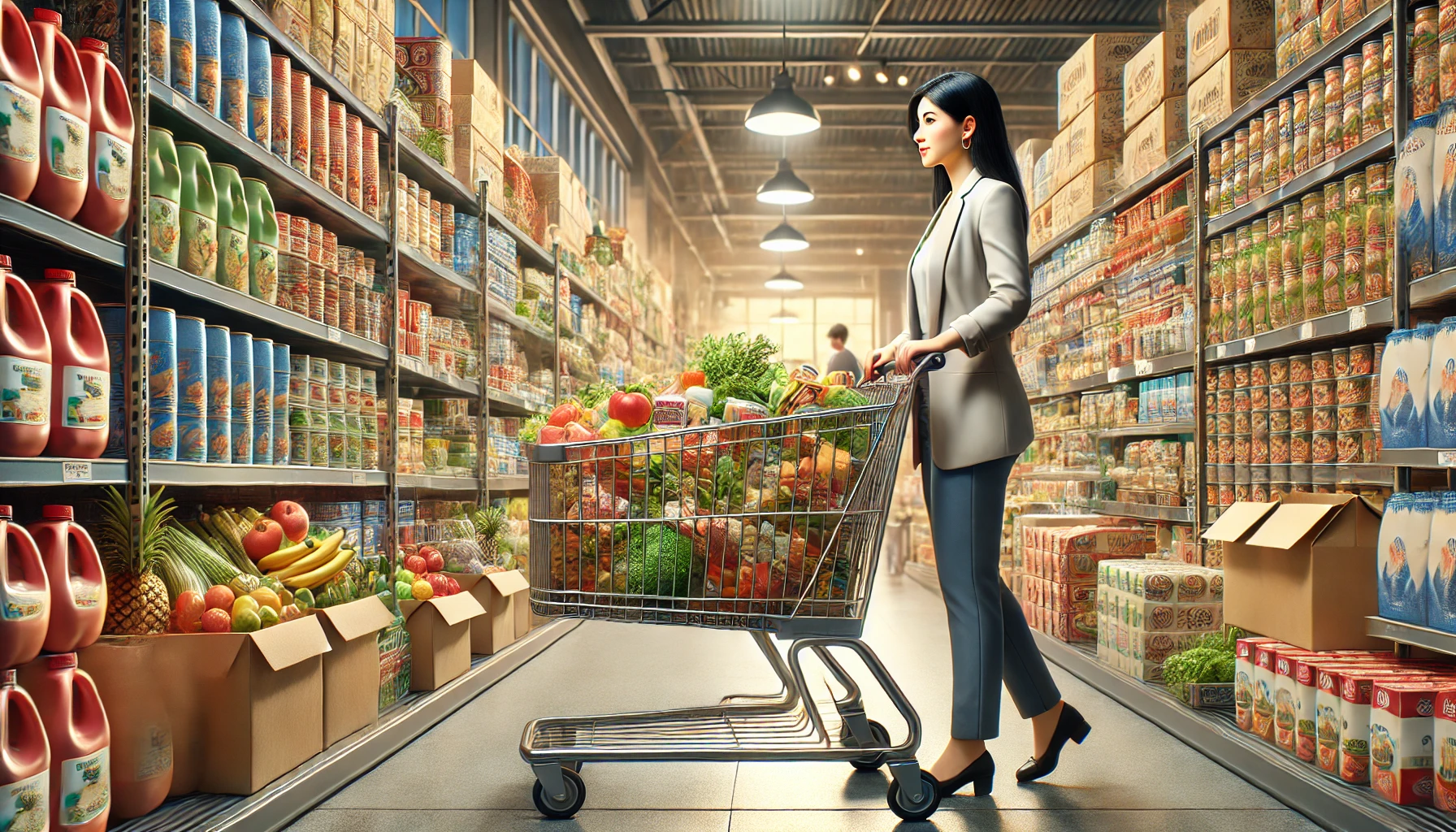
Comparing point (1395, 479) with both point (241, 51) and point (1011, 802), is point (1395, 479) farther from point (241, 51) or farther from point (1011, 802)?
point (241, 51)

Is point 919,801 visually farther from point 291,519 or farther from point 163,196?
point 163,196

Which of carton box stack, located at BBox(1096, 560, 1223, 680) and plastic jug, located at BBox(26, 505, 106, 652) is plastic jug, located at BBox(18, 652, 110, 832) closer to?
plastic jug, located at BBox(26, 505, 106, 652)

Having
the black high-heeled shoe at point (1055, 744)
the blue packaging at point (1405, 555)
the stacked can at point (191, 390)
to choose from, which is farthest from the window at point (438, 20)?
the blue packaging at point (1405, 555)

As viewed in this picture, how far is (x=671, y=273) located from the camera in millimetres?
17875

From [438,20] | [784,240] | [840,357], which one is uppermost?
[438,20]

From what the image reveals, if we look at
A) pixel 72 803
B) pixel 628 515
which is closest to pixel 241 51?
pixel 628 515

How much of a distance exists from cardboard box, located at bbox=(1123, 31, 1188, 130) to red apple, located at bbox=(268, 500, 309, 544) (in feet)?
12.7

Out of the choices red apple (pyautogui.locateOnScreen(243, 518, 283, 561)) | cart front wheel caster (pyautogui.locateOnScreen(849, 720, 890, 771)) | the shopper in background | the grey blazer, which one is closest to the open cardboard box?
red apple (pyautogui.locateOnScreen(243, 518, 283, 561))

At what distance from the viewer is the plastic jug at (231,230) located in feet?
9.14

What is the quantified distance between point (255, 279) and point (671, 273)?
1506 cm

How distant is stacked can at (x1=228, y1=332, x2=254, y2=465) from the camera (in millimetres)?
2828

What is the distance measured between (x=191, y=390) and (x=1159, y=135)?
13.0 feet

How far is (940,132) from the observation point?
8.84ft

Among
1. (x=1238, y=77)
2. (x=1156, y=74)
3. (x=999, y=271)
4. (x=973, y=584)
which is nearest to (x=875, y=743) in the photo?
(x=973, y=584)
